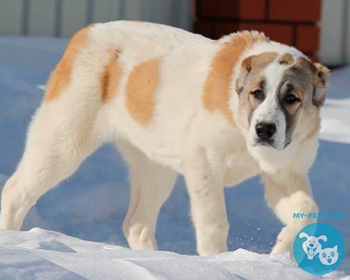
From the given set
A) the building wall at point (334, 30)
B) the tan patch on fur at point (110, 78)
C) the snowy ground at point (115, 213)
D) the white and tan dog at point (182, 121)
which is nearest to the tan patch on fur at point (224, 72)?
the white and tan dog at point (182, 121)

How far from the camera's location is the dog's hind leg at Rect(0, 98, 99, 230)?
5164 mm

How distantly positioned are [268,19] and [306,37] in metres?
0.38

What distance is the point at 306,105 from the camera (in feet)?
15.0

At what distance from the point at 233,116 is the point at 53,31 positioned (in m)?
4.37

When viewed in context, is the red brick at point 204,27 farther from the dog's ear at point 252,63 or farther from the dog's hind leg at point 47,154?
the dog's ear at point 252,63

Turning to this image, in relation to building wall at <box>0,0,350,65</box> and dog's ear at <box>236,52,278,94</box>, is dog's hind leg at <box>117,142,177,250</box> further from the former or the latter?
building wall at <box>0,0,350,65</box>

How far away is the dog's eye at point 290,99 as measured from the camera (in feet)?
14.6

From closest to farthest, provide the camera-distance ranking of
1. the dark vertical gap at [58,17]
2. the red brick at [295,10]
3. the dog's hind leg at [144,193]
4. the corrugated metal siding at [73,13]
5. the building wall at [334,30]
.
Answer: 1. the dog's hind leg at [144,193]
2. the corrugated metal siding at [73,13]
3. the dark vertical gap at [58,17]
4. the red brick at [295,10]
5. the building wall at [334,30]

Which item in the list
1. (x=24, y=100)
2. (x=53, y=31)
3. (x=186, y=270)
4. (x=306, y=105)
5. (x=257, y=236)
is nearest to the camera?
(x=186, y=270)

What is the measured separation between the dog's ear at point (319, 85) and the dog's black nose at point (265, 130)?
0.33 meters

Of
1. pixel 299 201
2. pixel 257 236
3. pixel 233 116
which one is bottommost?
pixel 257 236

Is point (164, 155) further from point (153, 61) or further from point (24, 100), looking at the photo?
point (24, 100)

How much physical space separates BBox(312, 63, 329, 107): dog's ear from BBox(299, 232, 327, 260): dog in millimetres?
539

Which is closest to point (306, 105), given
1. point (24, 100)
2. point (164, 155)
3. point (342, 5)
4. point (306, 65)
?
point (306, 65)
